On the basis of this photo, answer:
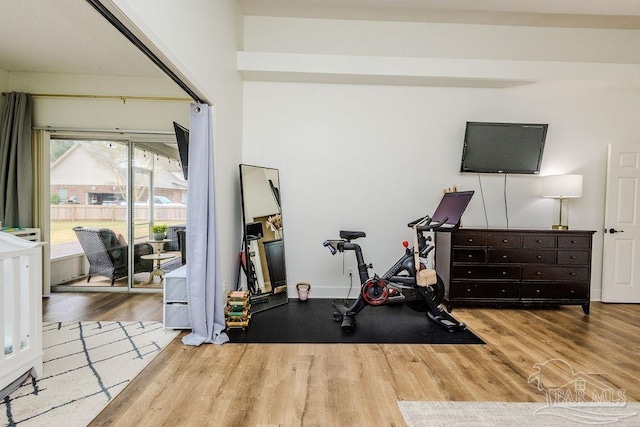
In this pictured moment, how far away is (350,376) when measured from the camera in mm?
2199

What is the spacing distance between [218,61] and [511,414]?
3.61 meters

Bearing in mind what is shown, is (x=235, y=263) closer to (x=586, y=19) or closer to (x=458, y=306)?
(x=458, y=306)

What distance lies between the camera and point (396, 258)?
4141mm

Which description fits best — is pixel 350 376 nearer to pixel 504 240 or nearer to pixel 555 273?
pixel 504 240

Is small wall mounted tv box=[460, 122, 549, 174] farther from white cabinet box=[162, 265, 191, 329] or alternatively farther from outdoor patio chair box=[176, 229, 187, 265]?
outdoor patio chair box=[176, 229, 187, 265]

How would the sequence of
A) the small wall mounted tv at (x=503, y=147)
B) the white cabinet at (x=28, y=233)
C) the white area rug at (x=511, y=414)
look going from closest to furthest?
the white area rug at (x=511, y=414) → the white cabinet at (x=28, y=233) → the small wall mounted tv at (x=503, y=147)

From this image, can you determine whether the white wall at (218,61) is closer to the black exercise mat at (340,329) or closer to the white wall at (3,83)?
the black exercise mat at (340,329)

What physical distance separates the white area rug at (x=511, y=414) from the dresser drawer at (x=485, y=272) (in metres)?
1.72

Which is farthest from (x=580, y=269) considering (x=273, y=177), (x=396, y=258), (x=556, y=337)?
(x=273, y=177)

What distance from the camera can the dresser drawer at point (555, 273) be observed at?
361cm

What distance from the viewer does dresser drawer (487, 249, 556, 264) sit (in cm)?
358

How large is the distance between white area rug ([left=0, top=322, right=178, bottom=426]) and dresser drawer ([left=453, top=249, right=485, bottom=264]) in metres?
3.05

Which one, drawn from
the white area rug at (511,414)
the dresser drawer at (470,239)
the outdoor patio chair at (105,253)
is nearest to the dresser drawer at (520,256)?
the dresser drawer at (470,239)

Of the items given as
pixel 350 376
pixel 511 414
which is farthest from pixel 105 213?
pixel 511 414
